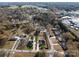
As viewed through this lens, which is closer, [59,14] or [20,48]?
[20,48]

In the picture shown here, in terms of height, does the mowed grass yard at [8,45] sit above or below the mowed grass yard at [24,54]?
above

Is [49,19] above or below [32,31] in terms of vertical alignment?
above

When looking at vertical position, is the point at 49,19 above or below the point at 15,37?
above

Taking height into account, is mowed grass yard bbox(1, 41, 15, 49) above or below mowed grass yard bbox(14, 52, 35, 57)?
above

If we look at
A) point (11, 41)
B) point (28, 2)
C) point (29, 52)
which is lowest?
point (29, 52)

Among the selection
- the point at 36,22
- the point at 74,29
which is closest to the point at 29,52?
the point at 36,22

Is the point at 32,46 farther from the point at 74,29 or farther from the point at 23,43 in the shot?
the point at 74,29

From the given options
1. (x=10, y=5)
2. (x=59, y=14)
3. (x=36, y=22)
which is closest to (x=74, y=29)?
(x=59, y=14)

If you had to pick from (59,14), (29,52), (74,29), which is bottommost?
(29,52)

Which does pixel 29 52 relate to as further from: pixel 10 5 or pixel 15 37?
pixel 10 5
